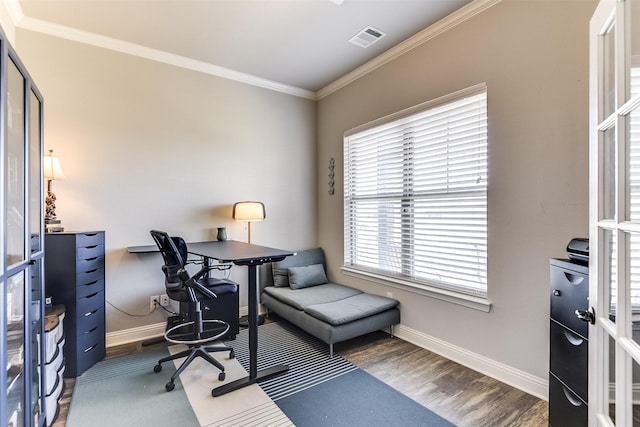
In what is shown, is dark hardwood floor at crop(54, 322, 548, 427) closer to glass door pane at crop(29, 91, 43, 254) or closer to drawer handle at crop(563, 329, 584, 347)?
drawer handle at crop(563, 329, 584, 347)

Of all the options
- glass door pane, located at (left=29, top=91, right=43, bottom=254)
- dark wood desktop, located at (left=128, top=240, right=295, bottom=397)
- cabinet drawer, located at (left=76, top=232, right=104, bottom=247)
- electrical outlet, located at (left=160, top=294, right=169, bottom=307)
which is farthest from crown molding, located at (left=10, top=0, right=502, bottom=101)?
electrical outlet, located at (left=160, top=294, right=169, bottom=307)

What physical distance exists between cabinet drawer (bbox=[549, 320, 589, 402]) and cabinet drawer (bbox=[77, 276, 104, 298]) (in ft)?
10.1

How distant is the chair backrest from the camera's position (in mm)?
2104

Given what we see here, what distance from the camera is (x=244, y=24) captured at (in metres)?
2.57

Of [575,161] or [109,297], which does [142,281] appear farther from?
[575,161]

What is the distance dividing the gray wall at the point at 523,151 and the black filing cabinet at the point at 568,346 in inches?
21.0

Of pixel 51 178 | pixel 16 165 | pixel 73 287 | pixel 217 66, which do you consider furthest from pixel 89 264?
pixel 217 66

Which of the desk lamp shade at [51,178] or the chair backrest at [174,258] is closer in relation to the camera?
the chair backrest at [174,258]

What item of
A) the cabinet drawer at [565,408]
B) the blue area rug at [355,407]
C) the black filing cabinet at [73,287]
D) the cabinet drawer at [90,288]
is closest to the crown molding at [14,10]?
the black filing cabinet at [73,287]

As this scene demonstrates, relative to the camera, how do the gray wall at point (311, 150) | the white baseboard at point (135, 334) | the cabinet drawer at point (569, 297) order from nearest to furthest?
the cabinet drawer at point (569, 297) < the gray wall at point (311, 150) < the white baseboard at point (135, 334)

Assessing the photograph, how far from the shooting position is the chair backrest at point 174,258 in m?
2.10

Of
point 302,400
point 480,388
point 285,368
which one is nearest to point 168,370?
point 285,368

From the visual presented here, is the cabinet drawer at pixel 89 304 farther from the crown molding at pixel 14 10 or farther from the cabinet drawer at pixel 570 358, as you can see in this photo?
the cabinet drawer at pixel 570 358

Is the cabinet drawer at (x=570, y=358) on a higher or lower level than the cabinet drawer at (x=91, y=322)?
higher
